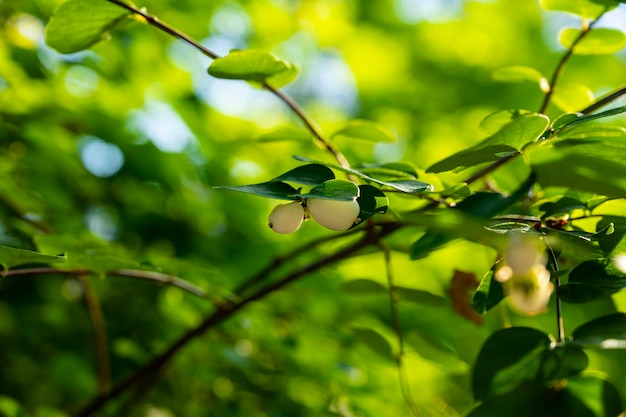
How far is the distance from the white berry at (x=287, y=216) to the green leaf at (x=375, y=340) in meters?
0.32

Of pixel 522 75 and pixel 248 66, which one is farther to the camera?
pixel 522 75

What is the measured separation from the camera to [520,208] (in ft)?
2.03

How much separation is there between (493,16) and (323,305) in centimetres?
137

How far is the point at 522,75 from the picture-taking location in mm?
789

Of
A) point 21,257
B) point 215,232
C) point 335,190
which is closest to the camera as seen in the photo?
point 335,190

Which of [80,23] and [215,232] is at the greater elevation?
[80,23]

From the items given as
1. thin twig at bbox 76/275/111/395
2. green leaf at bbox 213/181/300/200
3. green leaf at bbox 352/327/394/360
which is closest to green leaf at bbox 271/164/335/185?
green leaf at bbox 213/181/300/200

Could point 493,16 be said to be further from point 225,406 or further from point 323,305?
point 225,406

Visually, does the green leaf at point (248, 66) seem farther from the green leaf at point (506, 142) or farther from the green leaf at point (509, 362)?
the green leaf at point (509, 362)

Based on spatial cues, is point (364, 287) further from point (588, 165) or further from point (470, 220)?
point (470, 220)

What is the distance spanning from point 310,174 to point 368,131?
217 mm

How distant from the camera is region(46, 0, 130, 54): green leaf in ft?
2.25

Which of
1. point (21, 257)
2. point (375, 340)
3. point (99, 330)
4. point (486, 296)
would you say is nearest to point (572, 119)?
point (486, 296)

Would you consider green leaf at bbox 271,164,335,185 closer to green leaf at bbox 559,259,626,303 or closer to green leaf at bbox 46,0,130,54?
green leaf at bbox 559,259,626,303
